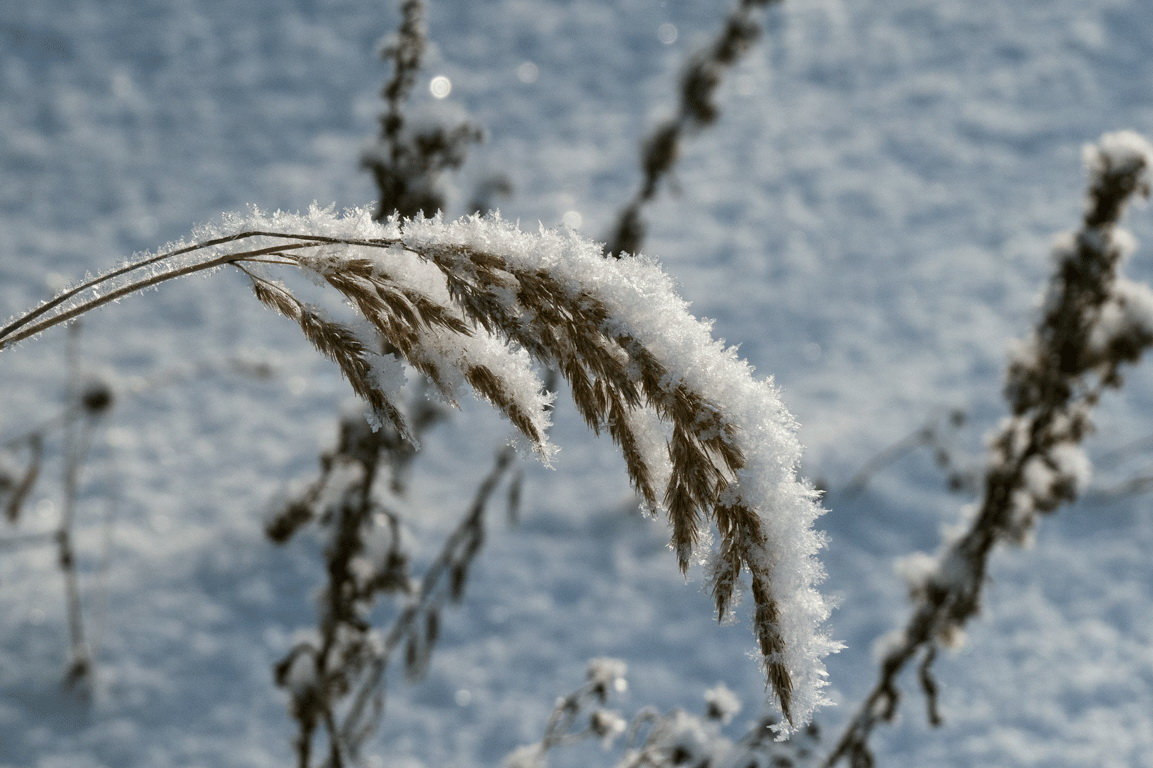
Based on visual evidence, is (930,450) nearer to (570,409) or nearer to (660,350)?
(570,409)

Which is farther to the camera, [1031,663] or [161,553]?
[161,553]

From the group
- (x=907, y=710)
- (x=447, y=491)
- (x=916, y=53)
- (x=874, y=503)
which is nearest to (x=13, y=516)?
(x=447, y=491)

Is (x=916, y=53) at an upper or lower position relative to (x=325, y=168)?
upper

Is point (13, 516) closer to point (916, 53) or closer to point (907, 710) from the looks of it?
point (907, 710)

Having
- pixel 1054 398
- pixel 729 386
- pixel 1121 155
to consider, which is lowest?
pixel 729 386

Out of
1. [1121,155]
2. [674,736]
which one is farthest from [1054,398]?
[674,736]

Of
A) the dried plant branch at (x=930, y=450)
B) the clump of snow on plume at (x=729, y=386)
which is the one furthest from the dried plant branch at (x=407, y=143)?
the dried plant branch at (x=930, y=450)
